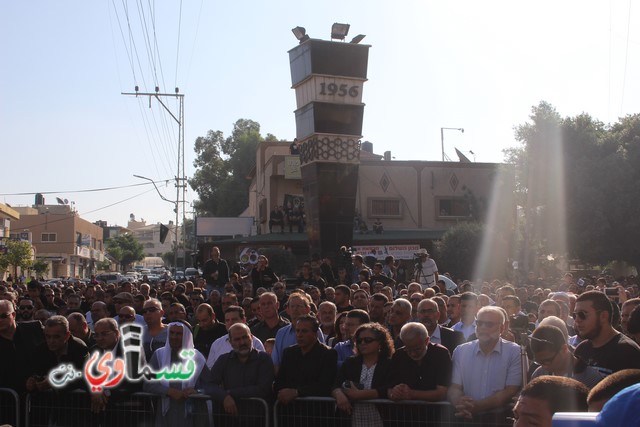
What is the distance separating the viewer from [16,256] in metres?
51.1

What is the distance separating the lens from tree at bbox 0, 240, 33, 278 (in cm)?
4920

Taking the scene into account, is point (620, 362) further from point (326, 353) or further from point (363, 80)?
point (363, 80)

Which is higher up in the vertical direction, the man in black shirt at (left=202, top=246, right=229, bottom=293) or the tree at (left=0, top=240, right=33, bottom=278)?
the tree at (left=0, top=240, right=33, bottom=278)

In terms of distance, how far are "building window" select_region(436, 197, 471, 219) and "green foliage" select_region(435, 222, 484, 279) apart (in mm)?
8763

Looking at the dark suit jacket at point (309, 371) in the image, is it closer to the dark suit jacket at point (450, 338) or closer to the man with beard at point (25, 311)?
the dark suit jacket at point (450, 338)

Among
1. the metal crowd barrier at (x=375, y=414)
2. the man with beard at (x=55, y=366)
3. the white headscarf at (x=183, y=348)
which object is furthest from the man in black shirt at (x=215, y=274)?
the metal crowd barrier at (x=375, y=414)

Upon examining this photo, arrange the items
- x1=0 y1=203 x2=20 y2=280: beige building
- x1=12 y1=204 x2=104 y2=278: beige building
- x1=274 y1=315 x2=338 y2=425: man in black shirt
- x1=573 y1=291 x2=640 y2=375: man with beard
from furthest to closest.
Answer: x1=12 y1=204 x2=104 y2=278: beige building → x1=0 y1=203 x2=20 y2=280: beige building → x1=274 y1=315 x2=338 y2=425: man in black shirt → x1=573 y1=291 x2=640 y2=375: man with beard

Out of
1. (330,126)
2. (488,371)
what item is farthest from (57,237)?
(488,371)

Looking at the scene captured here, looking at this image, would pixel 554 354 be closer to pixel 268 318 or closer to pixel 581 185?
pixel 268 318

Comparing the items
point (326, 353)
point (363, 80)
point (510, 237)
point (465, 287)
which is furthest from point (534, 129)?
point (326, 353)

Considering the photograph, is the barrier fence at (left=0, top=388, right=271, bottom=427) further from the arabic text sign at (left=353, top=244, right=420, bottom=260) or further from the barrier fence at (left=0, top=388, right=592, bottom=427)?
the arabic text sign at (left=353, top=244, right=420, bottom=260)

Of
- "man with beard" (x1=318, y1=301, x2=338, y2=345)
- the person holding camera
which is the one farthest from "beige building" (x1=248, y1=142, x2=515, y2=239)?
"man with beard" (x1=318, y1=301, x2=338, y2=345)

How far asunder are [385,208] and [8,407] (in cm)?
4111

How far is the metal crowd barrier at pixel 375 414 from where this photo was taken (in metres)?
6.25
